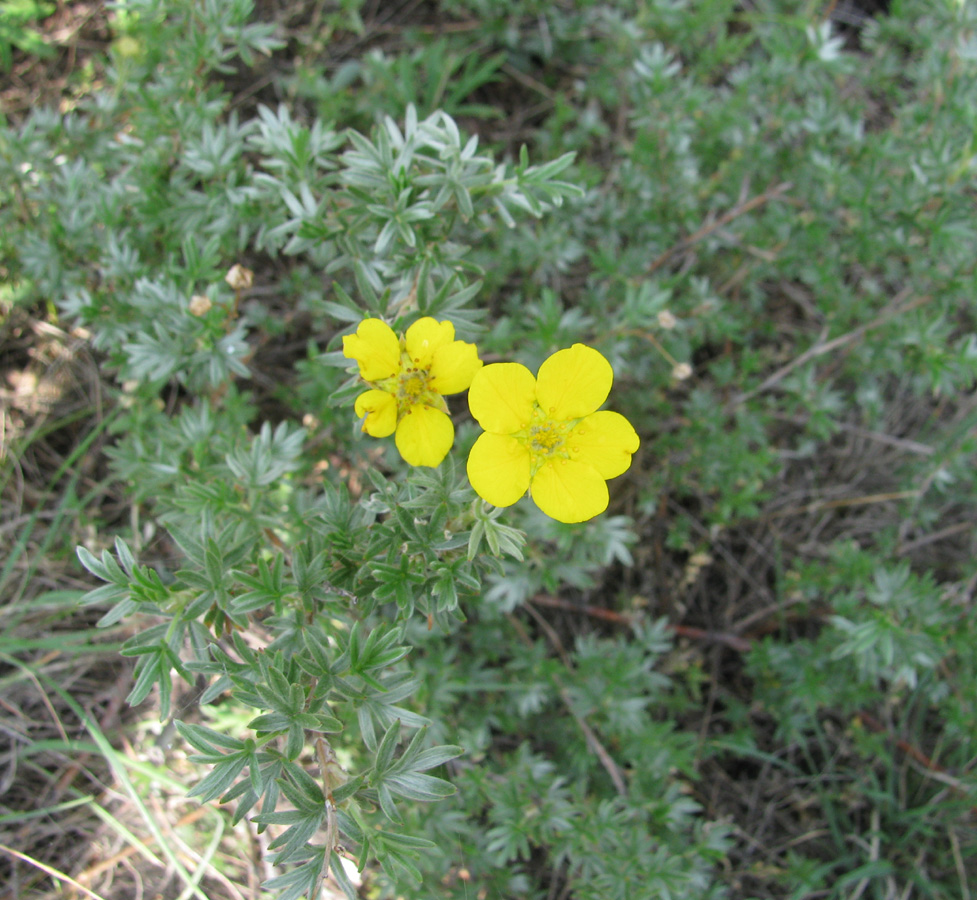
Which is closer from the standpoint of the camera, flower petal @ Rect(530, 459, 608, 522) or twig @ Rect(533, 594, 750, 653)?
flower petal @ Rect(530, 459, 608, 522)

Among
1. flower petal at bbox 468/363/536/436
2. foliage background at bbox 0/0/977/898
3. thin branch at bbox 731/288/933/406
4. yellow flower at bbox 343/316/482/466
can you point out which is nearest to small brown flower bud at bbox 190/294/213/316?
foliage background at bbox 0/0/977/898

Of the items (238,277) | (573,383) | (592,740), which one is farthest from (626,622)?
(238,277)

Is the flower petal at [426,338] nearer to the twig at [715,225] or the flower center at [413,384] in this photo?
the flower center at [413,384]

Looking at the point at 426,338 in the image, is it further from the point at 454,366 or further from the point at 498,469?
the point at 498,469

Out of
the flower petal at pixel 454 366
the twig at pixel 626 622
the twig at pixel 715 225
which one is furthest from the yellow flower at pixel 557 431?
the twig at pixel 715 225

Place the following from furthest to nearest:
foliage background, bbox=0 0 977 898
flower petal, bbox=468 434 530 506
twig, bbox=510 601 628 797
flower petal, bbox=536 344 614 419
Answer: twig, bbox=510 601 628 797 → foliage background, bbox=0 0 977 898 → flower petal, bbox=536 344 614 419 → flower petal, bbox=468 434 530 506

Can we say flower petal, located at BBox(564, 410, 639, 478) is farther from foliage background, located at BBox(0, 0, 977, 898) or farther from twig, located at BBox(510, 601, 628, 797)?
twig, located at BBox(510, 601, 628, 797)

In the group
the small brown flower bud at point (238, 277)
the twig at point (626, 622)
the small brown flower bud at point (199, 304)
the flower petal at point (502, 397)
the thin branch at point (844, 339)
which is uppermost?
the flower petal at point (502, 397)

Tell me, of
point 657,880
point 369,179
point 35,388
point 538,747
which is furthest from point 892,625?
point 35,388
